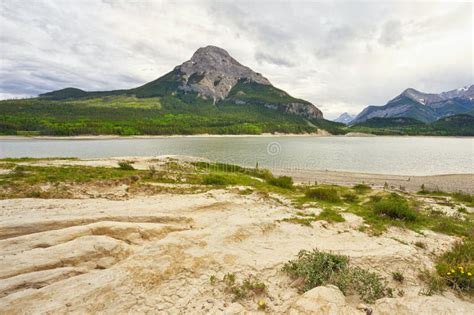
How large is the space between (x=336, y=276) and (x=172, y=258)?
235 inches

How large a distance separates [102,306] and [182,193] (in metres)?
13.3

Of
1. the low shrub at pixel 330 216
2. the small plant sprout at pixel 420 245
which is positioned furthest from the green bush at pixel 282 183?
the small plant sprout at pixel 420 245

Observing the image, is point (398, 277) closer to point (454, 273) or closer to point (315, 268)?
point (454, 273)

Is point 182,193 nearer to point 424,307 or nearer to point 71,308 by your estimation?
point 71,308

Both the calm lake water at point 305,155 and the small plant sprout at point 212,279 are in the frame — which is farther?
the calm lake water at point 305,155

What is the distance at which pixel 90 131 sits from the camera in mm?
164500

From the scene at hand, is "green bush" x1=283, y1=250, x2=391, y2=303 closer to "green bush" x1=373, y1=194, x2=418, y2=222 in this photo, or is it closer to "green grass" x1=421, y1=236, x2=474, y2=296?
"green grass" x1=421, y1=236, x2=474, y2=296

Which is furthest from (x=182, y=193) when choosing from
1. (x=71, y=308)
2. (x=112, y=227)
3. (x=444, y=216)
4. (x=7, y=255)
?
(x=444, y=216)

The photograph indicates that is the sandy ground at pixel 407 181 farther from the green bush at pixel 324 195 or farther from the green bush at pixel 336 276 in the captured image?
the green bush at pixel 336 276

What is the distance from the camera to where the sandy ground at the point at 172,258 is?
280 inches

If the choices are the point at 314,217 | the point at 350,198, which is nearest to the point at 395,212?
the point at 314,217

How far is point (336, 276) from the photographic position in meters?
8.59

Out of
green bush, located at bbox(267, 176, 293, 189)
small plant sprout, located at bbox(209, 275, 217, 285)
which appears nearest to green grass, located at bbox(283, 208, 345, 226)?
small plant sprout, located at bbox(209, 275, 217, 285)

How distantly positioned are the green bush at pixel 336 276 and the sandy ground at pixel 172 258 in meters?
0.42
